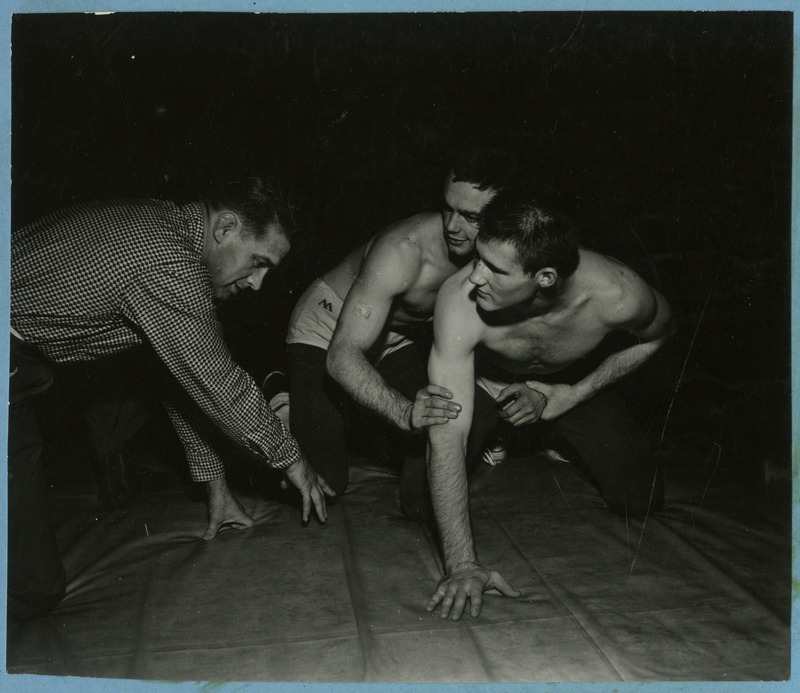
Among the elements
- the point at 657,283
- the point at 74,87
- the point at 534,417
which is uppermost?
the point at 74,87

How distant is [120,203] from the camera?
5.38 ft

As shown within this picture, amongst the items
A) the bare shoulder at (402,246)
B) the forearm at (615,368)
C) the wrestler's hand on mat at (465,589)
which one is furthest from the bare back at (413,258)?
the wrestler's hand on mat at (465,589)

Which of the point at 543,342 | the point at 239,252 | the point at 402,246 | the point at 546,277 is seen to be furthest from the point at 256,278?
the point at 543,342

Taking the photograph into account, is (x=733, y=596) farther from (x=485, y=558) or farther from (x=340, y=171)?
(x=340, y=171)

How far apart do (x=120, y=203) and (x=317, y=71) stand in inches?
22.9

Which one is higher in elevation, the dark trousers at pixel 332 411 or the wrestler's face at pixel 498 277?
the wrestler's face at pixel 498 277

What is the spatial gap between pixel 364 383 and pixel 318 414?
50cm

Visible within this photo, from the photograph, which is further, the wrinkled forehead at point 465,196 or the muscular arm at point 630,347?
the muscular arm at point 630,347

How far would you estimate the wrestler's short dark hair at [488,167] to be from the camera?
1885mm

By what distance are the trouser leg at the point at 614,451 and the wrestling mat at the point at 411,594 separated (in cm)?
7

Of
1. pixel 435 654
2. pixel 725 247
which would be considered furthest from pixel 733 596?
pixel 725 247

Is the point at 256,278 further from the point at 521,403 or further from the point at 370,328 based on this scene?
the point at 521,403

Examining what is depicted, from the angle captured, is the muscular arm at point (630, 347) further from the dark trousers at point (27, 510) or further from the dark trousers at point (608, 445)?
the dark trousers at point (27, 510)

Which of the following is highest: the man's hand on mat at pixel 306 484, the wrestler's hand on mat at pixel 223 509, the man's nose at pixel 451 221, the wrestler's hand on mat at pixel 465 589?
the man's nose at pixel 451 221
